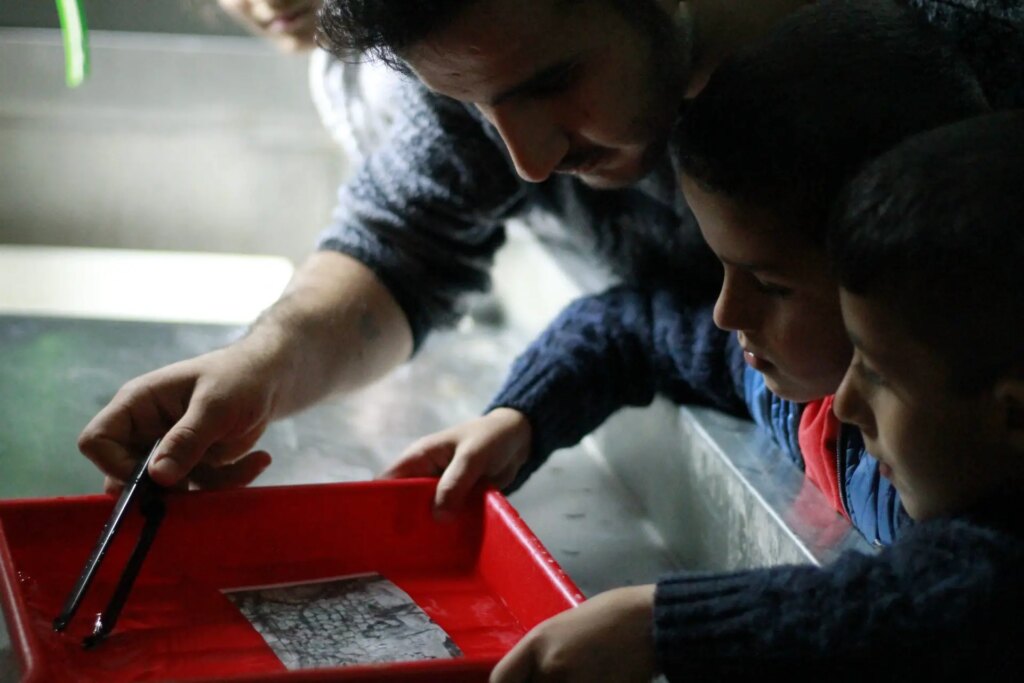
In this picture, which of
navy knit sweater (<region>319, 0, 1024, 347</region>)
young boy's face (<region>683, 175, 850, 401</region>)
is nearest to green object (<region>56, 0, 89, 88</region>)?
navy knit sweater (<region>319, 0, 1024, 347</region>)

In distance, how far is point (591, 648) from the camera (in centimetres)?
49

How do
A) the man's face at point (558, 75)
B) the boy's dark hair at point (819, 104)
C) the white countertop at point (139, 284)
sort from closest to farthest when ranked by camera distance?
the boy's dark hair at point (819, 104), the man's face at point (558, 75), the white countertop at point (139, 284)

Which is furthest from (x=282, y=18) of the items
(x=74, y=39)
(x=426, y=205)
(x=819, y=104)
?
(x=819, y=104)

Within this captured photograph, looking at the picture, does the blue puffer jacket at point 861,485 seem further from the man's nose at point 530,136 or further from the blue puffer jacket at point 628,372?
the man's nose at point 530,136

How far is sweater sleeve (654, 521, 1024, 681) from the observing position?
1.52 feet

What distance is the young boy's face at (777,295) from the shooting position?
580mm

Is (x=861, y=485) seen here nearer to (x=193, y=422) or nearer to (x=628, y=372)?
(x=628, y=372)

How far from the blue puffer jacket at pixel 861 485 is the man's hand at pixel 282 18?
2.16 ft

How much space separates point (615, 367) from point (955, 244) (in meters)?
0.44

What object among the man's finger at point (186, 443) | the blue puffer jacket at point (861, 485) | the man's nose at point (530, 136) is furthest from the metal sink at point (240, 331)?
the man's nose at point (530, 136)

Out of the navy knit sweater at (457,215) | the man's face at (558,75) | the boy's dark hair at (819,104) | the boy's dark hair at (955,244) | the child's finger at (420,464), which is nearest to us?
the boy's dark hair at (955,244)

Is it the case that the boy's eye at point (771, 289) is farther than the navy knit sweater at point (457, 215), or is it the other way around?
the navy knit sweater at point (457, 215)

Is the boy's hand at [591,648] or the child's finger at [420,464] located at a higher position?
the boy's hand at [591,648]

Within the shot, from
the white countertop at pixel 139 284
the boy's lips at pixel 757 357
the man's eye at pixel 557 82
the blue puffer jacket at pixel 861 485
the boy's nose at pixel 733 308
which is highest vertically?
the man's eye at pixel 557 82
